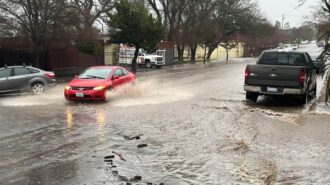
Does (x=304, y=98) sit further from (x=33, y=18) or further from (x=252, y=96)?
(x=33, y=18)

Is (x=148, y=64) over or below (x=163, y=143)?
over

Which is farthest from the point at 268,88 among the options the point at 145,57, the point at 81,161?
the point at 145,57

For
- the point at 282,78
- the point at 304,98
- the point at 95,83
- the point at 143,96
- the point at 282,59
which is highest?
the point at 282,59

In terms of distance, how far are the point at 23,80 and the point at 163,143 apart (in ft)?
39.3

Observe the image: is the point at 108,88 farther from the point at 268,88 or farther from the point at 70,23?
the point at 70,23

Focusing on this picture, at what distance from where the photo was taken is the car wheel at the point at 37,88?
20125 millimetres

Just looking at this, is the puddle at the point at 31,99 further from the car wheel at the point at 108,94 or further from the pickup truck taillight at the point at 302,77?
the pickup truck taillight at the point at 302,77

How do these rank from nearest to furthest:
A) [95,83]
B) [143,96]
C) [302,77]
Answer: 1. [302,77]
2. [95,83]
3. [143,96]

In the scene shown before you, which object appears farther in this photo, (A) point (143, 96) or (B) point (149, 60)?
(B) point (149, 60)

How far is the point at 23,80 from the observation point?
1986cm

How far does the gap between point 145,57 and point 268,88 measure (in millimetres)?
31544

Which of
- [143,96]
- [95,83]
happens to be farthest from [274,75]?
[95,83]

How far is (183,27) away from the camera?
6016cm

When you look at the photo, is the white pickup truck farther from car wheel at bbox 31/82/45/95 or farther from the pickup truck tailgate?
the pickup truck tailgate
